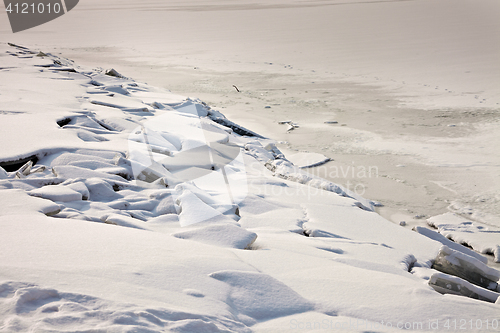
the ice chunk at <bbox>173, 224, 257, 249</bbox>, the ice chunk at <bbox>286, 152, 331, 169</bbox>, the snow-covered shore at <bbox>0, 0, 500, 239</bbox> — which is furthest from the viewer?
the ice chunk at <bbox>286, 152, 331, 169</bbox>

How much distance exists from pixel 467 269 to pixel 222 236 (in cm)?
141

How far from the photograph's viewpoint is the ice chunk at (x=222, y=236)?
1.96 meters

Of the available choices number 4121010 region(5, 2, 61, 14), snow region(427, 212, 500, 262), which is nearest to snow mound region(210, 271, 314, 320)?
snow region(427, 212, 500, 262)

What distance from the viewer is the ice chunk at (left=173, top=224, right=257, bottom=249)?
1964mm

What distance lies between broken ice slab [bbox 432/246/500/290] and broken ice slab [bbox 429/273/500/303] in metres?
0.26

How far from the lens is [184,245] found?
1.79m

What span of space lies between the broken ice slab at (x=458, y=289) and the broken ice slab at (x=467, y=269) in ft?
0.86

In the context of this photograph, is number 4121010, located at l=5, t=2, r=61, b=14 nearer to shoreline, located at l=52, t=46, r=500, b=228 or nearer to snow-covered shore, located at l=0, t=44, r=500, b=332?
shoreline, located at l=52, t=46, r=500, b=228

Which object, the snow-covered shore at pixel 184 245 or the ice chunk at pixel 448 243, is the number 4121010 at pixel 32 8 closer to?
the snow-covered shore at pixel 184 245

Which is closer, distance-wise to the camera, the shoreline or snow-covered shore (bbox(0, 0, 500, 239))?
the shoreline

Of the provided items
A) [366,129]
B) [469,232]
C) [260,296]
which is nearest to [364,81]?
[366,129]

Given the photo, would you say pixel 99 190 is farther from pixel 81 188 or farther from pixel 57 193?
pixel 57 193

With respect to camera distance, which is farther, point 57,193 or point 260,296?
point 57,193

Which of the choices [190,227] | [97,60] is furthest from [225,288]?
[97,60]
